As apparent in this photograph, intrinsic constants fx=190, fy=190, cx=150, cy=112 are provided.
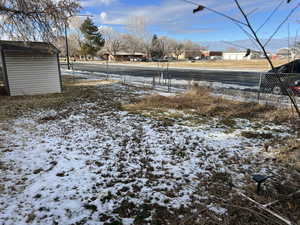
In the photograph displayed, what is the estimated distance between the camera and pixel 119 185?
115 inches

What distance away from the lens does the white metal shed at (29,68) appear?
9.15 metres

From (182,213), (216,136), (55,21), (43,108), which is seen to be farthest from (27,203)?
(55,21)

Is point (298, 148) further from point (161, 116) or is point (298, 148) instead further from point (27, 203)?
point (27, 203)

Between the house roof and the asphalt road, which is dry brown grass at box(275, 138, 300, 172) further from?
the house roof

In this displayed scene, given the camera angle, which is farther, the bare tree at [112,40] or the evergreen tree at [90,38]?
the bare tree at [112,40]

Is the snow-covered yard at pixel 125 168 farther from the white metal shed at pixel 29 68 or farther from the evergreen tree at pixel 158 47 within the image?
the evergreen tree at pixel 158 47

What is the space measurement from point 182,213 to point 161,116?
170 inches

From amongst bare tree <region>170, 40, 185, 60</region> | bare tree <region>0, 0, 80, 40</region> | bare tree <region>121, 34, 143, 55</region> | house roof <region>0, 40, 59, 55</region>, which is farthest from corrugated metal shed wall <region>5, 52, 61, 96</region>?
bare tree <region>170, 40, 185, 60</region>

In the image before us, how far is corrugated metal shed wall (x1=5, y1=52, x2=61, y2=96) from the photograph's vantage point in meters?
9.32

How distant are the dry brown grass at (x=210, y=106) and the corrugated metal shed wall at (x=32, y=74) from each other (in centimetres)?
533

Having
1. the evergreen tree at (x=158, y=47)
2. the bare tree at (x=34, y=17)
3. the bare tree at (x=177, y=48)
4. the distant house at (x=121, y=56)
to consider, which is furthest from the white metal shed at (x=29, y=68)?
the bare tree at (x=177, y=48)

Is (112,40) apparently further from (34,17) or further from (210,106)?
(210,106)

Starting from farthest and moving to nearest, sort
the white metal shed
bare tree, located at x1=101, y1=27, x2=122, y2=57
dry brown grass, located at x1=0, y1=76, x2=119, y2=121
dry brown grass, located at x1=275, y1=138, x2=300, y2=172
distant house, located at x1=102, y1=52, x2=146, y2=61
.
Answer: distant house, located at x1=102, y1=52, x2=146, y2=61, bare tree, located at x1=101, y1=27, x2=122, y2=57, the white metal shed, dry brown grass, located at x1=0, y1=76, x2=119, y2=121, dry brown grass, located at x1=275, y1=138, x2=300, y2=172

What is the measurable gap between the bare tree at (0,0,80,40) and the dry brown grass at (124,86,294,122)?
4.50 metres
